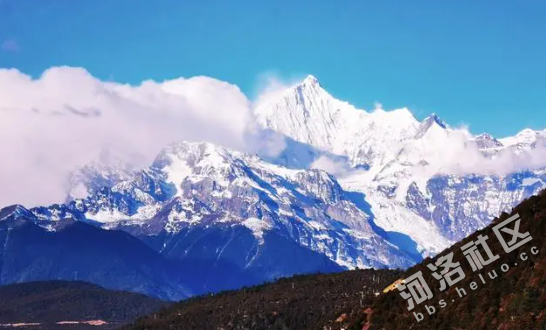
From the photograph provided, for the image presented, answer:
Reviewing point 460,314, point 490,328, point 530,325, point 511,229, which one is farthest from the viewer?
point 511,229

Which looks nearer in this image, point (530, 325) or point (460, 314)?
point (530, 325)

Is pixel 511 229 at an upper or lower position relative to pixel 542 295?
upper

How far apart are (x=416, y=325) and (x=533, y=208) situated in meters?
31.2

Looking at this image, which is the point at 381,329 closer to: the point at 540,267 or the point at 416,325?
the point at 416,325

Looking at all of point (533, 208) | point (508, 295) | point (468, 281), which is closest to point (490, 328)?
point (508, 295)

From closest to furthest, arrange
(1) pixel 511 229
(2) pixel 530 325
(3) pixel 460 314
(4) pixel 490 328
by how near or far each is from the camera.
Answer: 1. (2) pixel 530 325
2. (4) pixel 490 328
3. (3) pixel 460 314
4. (1) pixel 511 229

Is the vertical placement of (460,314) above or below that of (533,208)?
below

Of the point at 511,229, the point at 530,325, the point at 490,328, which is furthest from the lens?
the point at 511,229

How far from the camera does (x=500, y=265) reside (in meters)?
184

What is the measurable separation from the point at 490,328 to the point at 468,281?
875 inches

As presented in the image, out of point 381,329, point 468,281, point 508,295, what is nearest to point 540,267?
point 508,295

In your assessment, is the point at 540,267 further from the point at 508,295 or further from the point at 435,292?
the point at 435,292

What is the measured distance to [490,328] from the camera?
169250 millimetres

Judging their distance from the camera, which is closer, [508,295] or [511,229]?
[508,295]
